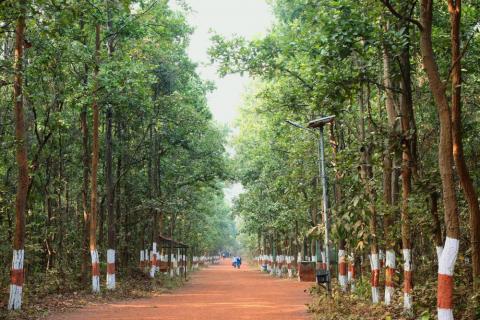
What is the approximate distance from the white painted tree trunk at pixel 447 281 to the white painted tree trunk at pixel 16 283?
10.8 meters

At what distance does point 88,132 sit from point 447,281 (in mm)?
21521

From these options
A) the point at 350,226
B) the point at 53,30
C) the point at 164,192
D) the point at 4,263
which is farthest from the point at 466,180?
the point at 164,192

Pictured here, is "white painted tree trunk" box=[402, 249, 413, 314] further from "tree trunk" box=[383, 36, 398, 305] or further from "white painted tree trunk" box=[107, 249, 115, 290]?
"white painted tree trunk" box=[107, 249, 115, 290]

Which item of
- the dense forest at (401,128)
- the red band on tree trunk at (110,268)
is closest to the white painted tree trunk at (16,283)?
the red band on tree trunk at (110,268)

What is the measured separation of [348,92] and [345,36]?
3.59 ft

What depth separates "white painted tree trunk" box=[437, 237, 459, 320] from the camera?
24.7 feet

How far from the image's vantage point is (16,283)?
13.8m

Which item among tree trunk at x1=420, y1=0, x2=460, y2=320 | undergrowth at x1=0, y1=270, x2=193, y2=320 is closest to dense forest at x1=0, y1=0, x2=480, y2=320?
tree trunk at x1=420, y1=0, x2=460, y2=320

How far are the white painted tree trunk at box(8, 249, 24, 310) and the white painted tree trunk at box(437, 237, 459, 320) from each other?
10.8m

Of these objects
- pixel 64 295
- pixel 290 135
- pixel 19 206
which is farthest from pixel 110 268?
pixel 290 135

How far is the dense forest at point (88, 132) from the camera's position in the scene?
46.9 ft

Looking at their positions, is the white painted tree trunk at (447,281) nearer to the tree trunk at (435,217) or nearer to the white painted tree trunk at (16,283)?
the tree trunk at (435,217)

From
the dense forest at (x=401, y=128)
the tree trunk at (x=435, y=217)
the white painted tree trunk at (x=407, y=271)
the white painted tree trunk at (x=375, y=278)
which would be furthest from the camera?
the white painted tree trunk at (x=375, y=278)

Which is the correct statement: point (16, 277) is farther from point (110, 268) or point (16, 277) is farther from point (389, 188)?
point (389, 188)
